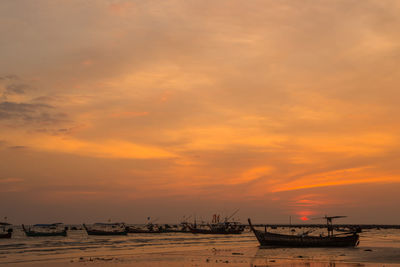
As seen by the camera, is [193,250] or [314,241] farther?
[314,241]

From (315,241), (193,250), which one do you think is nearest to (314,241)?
(315,241)

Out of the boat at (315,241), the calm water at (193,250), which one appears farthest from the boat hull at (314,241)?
the calm water at (193,250)

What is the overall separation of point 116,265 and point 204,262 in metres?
7.81

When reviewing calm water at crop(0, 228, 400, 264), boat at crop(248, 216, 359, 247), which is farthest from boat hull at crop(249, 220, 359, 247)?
calm water at crop(0, 228, 400, 264)

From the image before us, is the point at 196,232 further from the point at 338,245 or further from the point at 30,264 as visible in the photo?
the point at 30,264

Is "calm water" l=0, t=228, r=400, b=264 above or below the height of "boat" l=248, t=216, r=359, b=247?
below

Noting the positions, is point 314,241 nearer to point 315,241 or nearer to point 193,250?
point 315,241

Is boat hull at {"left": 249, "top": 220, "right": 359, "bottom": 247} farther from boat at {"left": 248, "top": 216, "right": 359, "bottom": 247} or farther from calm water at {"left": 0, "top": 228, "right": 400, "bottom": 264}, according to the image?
calm water at {"left": 0, "top": 228, "right": 400, "bottom": 264}

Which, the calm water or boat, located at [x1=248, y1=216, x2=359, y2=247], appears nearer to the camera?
the calm water

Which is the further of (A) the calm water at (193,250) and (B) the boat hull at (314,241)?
(B) the boat hull at (314,241)

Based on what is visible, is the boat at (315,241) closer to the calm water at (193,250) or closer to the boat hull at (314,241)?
the boat hull at (314,241)

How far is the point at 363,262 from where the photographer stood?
36281 mm

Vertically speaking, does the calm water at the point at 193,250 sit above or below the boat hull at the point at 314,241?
below

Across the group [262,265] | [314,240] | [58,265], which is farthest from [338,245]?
[58,265]
